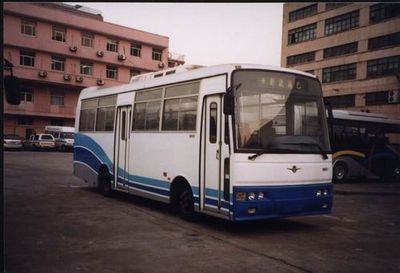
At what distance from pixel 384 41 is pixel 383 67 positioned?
252cm

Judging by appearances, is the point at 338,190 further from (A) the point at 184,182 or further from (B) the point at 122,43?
(B) the point at 122,43

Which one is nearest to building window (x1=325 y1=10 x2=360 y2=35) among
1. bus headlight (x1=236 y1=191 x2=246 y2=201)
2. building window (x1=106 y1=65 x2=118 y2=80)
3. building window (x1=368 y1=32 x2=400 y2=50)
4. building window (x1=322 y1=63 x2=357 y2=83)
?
building window (x1=368 y1=32 x2=400 y2=50)

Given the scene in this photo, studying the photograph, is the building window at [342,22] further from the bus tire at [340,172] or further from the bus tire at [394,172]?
the bus tire at [340,172]

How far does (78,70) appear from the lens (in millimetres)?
52031

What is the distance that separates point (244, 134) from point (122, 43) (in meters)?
49.7

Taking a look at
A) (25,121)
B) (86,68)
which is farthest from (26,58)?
(86,68)

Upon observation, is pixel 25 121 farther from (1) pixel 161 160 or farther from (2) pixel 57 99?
(1) pixel 161 160

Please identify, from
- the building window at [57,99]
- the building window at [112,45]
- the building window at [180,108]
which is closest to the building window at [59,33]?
the building window at [112,45]

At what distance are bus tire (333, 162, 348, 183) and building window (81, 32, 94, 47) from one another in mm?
39160

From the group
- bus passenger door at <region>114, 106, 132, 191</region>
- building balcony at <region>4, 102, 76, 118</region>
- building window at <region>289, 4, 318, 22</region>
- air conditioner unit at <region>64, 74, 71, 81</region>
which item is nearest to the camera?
bus passenger door at <region>114, 106, 132, 191</region>

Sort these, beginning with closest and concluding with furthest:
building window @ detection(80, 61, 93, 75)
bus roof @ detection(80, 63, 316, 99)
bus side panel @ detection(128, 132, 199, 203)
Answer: bus roof @ detection(80, 63, 316, 99), bus side panel @ detection(128, 132, 199, 203), building window @ detection(80, 61, 93, 75)

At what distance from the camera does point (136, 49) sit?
5669cm

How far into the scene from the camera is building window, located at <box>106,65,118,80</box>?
180 ft

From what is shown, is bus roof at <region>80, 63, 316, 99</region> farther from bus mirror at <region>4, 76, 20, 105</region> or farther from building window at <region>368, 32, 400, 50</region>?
building window at <region>368, 32, 400, 50</region>
